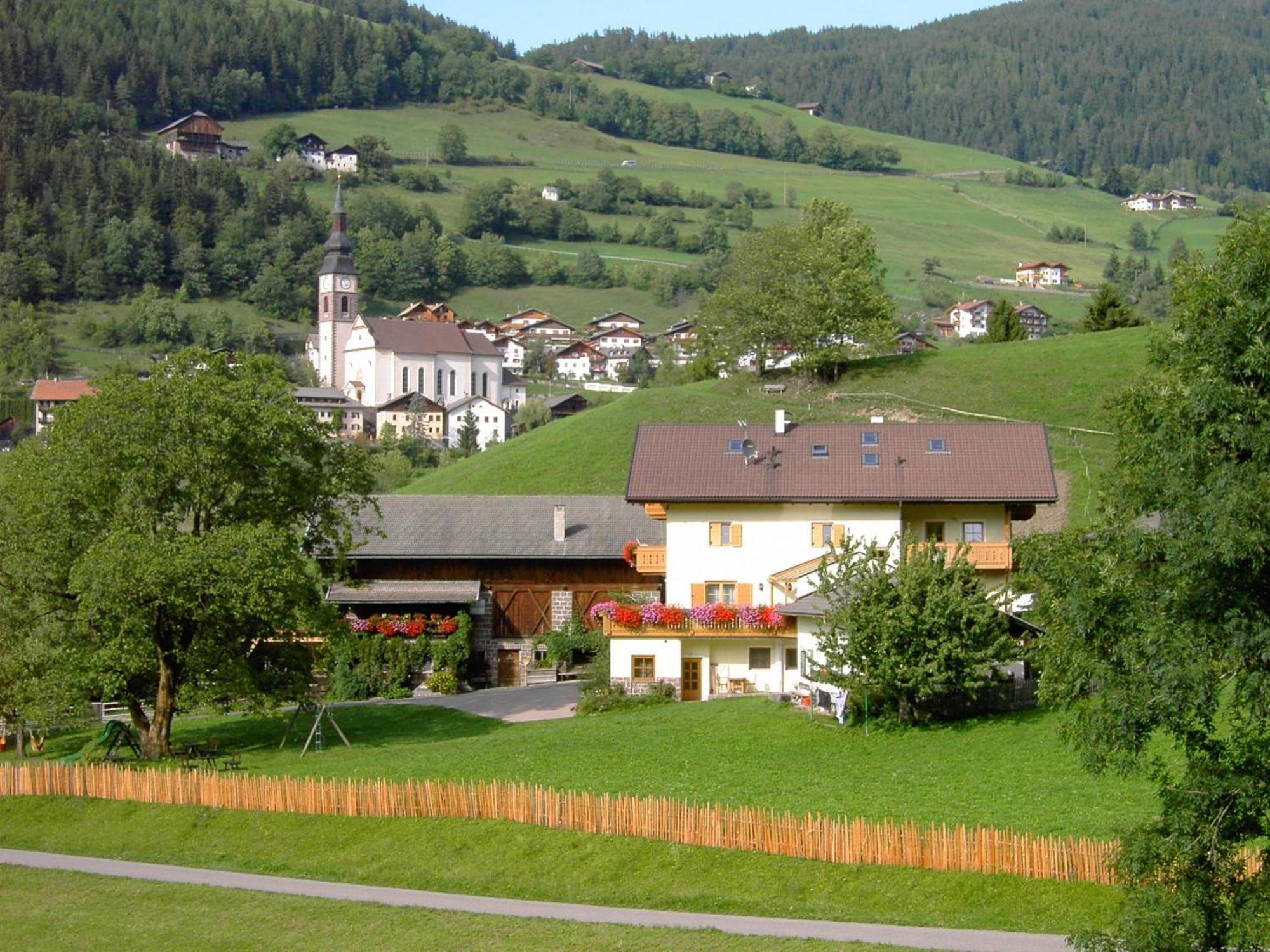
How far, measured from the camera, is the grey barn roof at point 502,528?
5288 cm

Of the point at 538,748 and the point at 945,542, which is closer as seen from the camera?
the point at 538,748

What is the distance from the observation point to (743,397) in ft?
266

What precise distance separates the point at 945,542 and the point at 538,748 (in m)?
15.9

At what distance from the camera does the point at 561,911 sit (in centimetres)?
2478

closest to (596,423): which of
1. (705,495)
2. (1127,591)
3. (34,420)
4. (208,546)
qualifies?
(705,495)

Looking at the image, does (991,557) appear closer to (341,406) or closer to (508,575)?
(508,575)

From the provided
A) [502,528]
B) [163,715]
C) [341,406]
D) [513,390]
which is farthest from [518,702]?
[513,390]

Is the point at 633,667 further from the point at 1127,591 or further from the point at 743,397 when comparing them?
the point at 743,397

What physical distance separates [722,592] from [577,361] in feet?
428

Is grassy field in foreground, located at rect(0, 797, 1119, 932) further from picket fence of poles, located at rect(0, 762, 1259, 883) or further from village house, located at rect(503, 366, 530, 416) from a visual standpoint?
village house, located at rect(503, 366, 530, 416)

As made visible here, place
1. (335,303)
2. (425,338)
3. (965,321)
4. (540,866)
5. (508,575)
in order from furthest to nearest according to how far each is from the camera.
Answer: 1. (335,303)
2. (965,321)
3. (425,338)
4. (508,575)
5. (540,866)

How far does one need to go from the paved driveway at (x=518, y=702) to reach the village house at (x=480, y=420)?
91710 millimetres

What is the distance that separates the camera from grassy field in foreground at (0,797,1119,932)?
2373cm

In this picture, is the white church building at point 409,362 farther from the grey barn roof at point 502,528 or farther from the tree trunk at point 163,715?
the tree trunk at point 163,715
